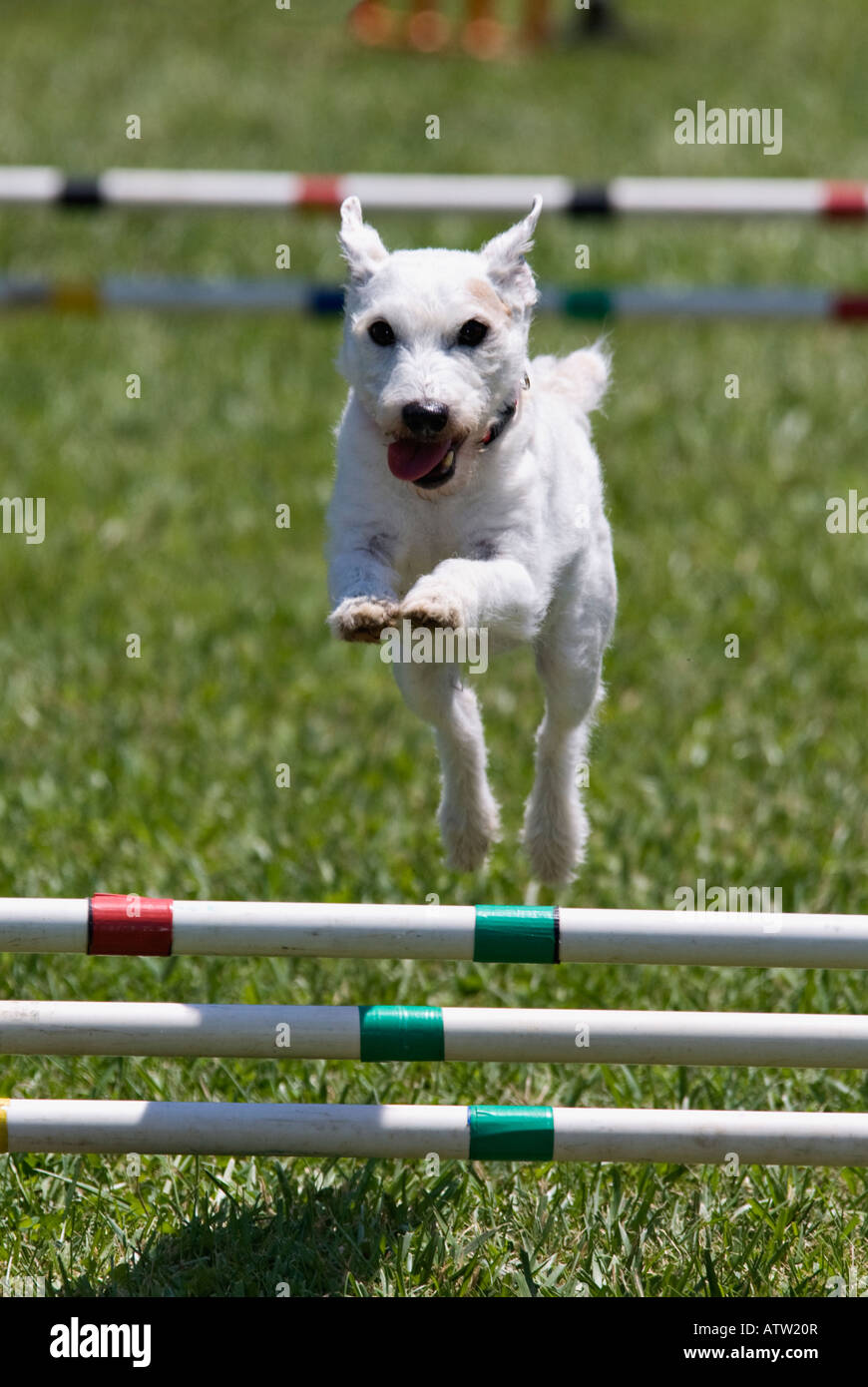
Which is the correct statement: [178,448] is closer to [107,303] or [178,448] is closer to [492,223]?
[107,303]

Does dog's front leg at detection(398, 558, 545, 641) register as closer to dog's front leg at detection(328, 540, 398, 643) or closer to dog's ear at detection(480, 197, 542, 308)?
dog's front leg at detection(328, 540, 398, 643)

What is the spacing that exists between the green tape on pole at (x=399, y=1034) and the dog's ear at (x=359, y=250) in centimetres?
126

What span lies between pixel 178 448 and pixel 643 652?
2.94 meters

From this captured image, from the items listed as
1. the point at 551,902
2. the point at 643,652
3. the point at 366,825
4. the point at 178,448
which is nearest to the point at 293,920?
the point at 551,902

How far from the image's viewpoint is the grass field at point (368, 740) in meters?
3.59

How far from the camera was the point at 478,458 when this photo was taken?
2801 millimetres

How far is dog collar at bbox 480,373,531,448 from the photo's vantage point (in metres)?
2.78

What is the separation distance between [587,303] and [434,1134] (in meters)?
4.52

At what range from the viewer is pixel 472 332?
8.64 feet

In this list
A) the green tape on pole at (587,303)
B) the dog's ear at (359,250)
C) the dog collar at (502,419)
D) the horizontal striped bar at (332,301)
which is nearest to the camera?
the dog's ear at (359,250)

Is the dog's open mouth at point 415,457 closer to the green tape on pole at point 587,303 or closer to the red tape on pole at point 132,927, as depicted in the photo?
the red tape on pole at point 132,927

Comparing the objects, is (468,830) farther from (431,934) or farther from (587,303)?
(587,303)

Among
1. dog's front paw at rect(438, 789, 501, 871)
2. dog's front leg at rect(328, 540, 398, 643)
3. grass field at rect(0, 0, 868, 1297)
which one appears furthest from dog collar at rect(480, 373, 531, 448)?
grass field at rect(0, 0, 868, 1297)

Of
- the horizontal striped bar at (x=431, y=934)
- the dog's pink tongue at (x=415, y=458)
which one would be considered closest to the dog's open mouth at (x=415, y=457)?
the dog's pink tongue at (x=415, y=458)
